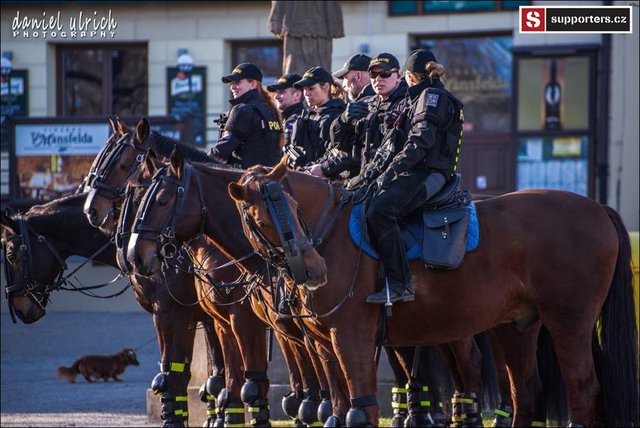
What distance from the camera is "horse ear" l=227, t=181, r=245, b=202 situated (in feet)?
26.5

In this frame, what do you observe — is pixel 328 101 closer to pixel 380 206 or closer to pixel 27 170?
pixel 380 206

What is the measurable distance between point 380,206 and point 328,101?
238 centimetres

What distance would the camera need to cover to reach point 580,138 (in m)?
22.8

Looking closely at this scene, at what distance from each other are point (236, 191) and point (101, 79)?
1709 centimetres

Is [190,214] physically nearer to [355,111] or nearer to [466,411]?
[355,111]

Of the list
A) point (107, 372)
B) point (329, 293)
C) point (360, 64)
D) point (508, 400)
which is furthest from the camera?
point (107, 372)

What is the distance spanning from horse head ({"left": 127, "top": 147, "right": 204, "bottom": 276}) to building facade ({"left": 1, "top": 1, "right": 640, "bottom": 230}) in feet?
40.3

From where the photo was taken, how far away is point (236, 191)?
8094 mm

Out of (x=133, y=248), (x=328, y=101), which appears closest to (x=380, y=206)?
(x=133, y=248)

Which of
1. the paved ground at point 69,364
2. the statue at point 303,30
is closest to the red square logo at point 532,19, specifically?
the statue at point 303,30

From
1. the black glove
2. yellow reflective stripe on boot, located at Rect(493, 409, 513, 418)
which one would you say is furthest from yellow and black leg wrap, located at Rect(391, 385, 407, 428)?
the black glove

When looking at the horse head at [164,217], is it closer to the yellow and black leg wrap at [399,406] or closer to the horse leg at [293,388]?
the horse leg at [293,388]

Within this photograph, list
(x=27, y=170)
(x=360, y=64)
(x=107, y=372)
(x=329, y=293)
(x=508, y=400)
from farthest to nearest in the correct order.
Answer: (x=27, y=170) → (x=107, y=372) → (x=360, y=64) → (x=508, y=400) → (x=329, y=293)

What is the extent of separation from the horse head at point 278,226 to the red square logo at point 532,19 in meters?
4.47
